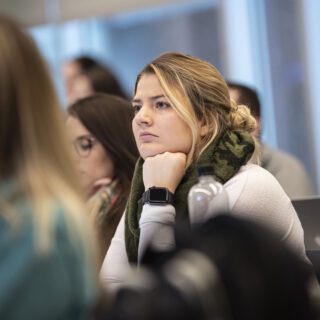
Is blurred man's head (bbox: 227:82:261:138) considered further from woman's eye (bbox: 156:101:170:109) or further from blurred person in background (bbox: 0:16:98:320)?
blurred person in background (bbox: 0:16:98:320)

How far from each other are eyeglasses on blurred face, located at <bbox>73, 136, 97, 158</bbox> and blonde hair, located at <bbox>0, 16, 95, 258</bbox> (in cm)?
178

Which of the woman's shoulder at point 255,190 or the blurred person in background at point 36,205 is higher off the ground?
the blurred person in background at point 36,205

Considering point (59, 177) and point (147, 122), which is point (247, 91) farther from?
point (59, 177)

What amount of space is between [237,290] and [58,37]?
4961mm

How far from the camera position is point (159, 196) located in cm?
237

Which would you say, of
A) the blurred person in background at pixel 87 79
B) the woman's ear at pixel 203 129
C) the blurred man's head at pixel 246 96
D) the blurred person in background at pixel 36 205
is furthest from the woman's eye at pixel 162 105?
the blurred person in background at pixel 87 79

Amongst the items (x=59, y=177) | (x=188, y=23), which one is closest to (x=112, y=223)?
(x=59, y=177)

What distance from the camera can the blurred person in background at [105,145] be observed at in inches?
121

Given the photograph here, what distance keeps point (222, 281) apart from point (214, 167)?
1.13 m

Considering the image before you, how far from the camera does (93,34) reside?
6.02m

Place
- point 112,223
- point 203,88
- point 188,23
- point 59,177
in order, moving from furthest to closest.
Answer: point 188,23 < point 112,223 < point 203,88 < point 59,177

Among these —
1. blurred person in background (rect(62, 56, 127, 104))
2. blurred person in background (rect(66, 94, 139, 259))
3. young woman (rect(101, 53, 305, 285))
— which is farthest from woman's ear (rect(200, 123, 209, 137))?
blurred person in background (rect(62, 56, 127, 104))

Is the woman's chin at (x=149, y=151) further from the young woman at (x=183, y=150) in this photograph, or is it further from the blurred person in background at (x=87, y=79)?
the blurred person in background at (x=87, y=79)

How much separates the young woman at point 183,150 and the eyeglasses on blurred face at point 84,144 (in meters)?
0.61
